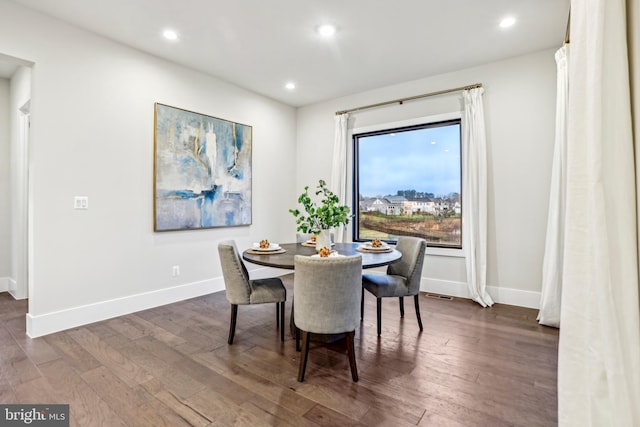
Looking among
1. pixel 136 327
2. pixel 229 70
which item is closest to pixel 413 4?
pixel 229 70

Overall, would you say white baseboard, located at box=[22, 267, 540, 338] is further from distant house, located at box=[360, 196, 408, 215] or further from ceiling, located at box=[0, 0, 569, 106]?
ceiling, located at box=[0, 0, 569, 106]

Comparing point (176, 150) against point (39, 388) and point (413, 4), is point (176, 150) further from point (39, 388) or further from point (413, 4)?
point (413, 4)

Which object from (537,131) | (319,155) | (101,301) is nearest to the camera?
(101,301)

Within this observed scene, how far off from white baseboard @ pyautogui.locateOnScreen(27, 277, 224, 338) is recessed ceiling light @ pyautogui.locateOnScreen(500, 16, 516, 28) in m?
4.38

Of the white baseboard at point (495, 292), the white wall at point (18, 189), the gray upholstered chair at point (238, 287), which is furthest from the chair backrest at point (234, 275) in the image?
the white wall at point (18, 189)

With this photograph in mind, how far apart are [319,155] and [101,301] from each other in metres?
3.61

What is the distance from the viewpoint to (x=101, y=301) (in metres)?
3.23

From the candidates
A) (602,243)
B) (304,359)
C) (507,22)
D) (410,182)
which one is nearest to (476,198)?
(410,182)

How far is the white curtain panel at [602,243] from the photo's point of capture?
64cm

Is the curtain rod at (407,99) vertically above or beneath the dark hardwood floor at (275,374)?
above

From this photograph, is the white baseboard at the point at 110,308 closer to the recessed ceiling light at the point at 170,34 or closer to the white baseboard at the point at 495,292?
the recessed ceiling light at the point at 170,34

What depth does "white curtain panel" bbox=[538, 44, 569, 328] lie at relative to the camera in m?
2.97

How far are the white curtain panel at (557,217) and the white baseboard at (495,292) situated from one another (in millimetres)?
512

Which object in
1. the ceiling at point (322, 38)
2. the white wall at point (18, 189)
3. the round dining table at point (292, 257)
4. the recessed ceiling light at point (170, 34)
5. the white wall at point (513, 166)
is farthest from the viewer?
the white wall at point (18, 189)
